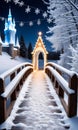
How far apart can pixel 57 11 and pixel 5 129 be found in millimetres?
16197

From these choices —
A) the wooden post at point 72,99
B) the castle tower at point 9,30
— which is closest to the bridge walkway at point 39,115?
the wooden post at point 72,99

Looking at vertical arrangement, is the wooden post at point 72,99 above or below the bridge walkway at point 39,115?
above

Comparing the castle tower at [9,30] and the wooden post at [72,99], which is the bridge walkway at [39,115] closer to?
the wooden post at [72,99]

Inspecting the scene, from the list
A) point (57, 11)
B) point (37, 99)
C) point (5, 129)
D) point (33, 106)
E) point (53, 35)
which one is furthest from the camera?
point (53, 35)

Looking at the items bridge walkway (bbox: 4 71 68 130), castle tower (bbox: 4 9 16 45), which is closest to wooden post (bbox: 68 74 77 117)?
bridge walkway (bbox: 4 71 68 130)

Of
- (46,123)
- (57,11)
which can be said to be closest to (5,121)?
(46,123)

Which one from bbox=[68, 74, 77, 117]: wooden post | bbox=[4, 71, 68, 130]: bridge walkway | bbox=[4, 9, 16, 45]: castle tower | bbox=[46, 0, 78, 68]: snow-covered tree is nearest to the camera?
bbox=[4, 71, 68, 130]: bridge walkway

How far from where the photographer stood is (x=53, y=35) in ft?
73.1

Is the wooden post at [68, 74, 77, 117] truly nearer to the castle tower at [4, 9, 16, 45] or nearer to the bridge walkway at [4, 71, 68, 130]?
the bridge walkway at [4, 71, 68, 130]

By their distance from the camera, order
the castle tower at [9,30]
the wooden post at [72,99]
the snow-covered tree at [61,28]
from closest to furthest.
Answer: the wooden post at [72,99] < the snow-covered tree at [61,28] < the castle tower at [9,30]

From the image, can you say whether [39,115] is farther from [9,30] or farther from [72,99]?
[9,30]

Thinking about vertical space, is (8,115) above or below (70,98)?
below

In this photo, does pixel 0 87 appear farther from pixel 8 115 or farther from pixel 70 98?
pixel 70 98

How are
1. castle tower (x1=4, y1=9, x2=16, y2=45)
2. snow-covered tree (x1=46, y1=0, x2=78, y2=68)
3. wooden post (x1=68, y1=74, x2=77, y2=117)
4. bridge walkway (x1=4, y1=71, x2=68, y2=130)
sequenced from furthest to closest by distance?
castle tower (x1=4, y1=9, x2=16, y2=45) < snow-covered tree (x1=46, y1=0, x2=78, y2=68) < wooden post (x1=68, y1=74, x2=77, y2=117) < bridge walkway (x1=4, y1=71, x2=68, y2=130)
